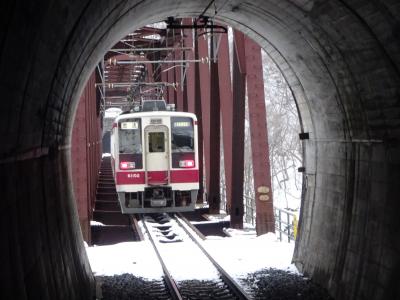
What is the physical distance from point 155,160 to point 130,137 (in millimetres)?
959

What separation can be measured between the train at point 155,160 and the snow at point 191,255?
11.2ft

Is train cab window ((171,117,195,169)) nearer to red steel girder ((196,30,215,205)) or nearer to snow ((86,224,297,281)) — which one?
red steel girder ((196,30,215,205))

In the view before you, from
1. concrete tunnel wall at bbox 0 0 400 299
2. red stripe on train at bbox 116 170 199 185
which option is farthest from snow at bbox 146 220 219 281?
red stripe on train at bbox 116 170 199 185

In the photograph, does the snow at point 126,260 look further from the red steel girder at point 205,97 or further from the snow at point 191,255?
the red steel girder at point 205,97

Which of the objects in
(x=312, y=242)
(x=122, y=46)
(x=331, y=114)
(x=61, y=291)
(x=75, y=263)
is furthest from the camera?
(x=122, y=46)

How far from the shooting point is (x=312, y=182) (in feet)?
30.7

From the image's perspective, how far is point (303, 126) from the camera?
9703 mm

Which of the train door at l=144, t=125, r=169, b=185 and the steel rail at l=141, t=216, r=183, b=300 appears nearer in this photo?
the steel rail at l=141, t=216, r=183, b=300

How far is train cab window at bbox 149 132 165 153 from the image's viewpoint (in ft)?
53.5

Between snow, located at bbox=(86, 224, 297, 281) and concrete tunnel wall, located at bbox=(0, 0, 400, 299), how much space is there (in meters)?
1.02

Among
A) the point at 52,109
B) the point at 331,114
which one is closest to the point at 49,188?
the point at 52,109

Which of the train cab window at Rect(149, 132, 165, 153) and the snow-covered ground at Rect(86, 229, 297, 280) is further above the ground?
the train cab window at Rect(149, 132, 165, 153)

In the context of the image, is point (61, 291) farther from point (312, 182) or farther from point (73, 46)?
point (312, 182)

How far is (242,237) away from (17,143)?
9337 mm
